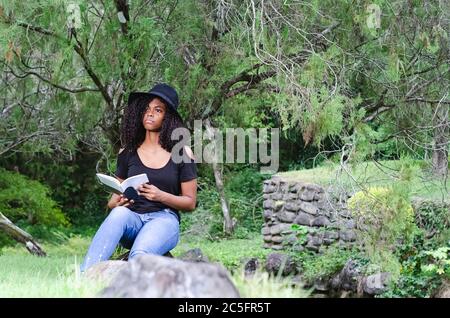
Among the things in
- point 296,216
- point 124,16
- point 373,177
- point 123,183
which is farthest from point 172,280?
point 296,216

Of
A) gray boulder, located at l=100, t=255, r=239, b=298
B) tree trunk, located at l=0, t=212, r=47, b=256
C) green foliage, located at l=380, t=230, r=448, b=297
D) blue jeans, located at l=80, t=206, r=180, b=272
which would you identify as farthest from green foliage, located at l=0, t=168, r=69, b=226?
gray boulder, located at l=100, t=255, r=239, b=298

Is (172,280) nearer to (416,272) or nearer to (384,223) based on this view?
(384,223)

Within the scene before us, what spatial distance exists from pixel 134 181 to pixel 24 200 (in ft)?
30.8

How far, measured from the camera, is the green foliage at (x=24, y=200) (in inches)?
520

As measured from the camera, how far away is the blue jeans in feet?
14.4

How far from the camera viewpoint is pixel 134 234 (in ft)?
15.4

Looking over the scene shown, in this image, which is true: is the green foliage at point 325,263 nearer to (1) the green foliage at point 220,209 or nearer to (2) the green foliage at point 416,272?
(2) the green foliage at point 416,272

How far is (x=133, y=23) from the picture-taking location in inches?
251

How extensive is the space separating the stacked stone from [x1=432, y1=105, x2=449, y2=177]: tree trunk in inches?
137

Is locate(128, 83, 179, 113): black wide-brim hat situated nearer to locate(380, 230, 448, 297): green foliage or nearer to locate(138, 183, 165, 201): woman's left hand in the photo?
locate(138, 183, 165, 201): woman's left hand

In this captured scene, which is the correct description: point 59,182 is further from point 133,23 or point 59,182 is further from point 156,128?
point 156,128

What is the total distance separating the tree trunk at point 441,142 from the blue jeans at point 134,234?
8.50 ft

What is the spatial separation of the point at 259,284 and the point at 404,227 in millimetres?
2576

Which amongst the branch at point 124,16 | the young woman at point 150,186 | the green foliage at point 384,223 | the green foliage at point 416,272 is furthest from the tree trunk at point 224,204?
the young woman at point 150,186
